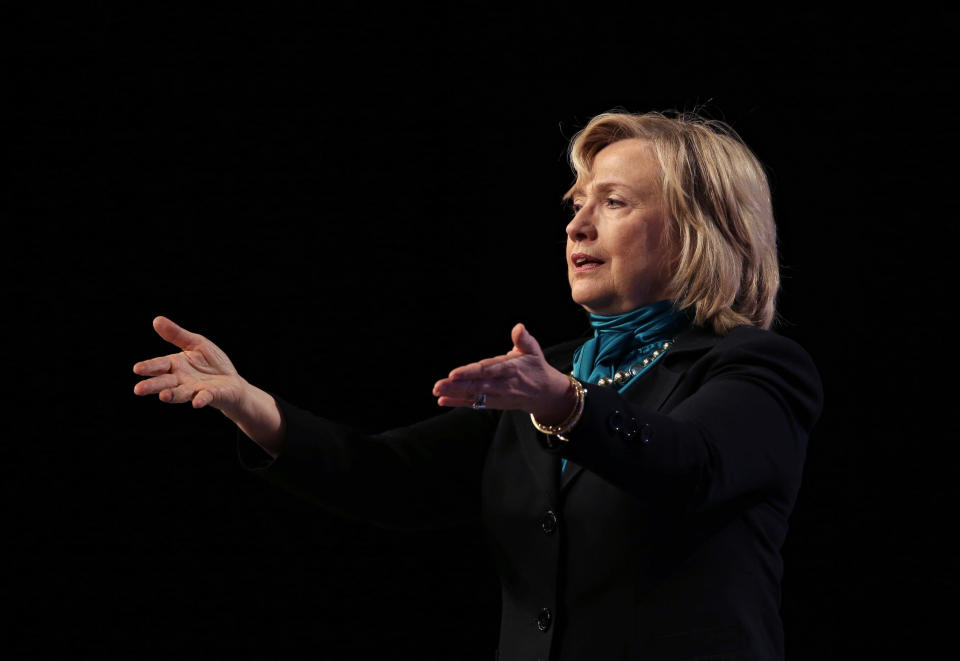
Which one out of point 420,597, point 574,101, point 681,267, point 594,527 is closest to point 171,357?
point 594,527

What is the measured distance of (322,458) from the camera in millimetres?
2076

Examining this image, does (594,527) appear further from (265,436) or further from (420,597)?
(420,597)

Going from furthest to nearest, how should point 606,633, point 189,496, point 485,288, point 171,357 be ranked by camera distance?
1. point 485,288
2. point 189,496
3. point 171,357
4. point 606,633

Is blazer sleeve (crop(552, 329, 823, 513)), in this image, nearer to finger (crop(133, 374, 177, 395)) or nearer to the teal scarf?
the teal scarf

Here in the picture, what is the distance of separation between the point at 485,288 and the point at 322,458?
4.65 feet

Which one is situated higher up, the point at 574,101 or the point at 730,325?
the point at 574,101

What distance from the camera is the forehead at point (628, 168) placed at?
2.16m

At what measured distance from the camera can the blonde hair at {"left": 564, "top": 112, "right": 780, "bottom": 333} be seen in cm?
207

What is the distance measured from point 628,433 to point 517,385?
0.54ft

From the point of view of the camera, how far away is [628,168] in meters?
2.17

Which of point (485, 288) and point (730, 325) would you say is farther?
point (485, 288)

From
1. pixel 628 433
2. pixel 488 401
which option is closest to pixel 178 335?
pixel 488 401

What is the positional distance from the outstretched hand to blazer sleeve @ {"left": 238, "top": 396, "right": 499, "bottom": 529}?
126mm

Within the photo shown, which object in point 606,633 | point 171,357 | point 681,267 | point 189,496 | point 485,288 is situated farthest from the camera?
point 485,288
